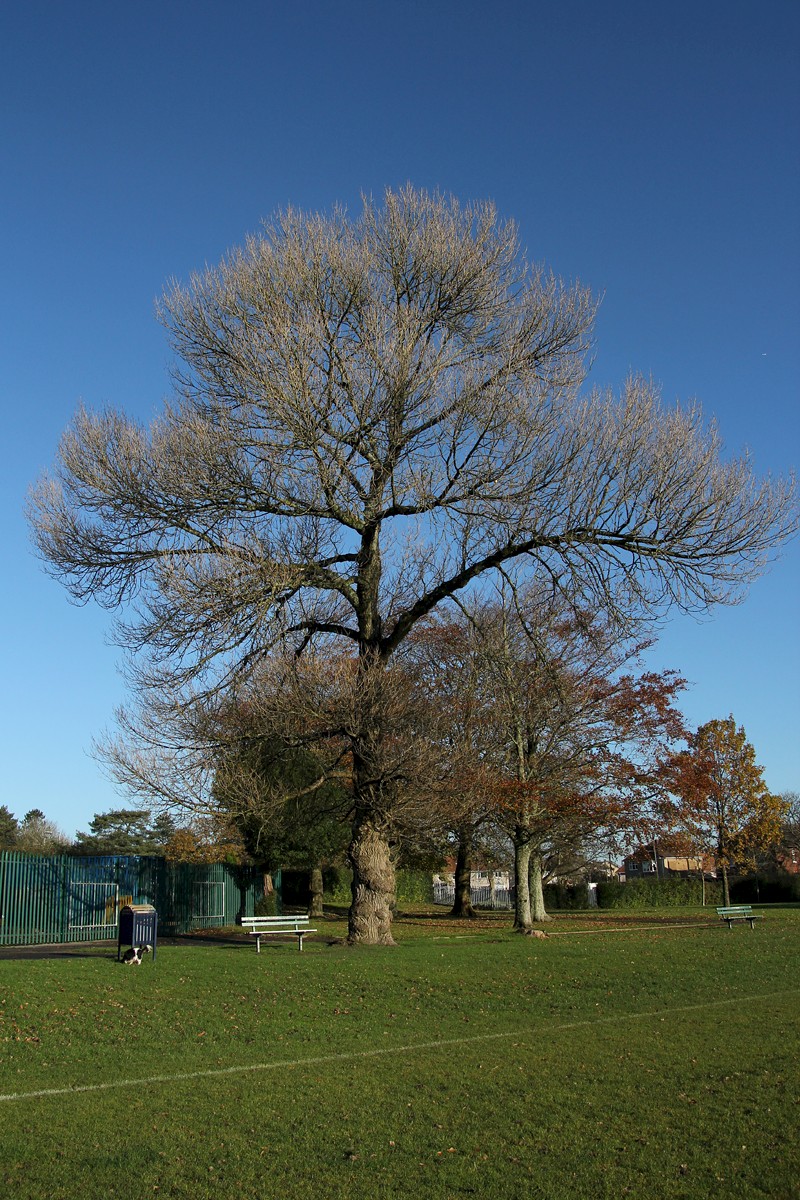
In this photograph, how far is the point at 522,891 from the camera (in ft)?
90.2

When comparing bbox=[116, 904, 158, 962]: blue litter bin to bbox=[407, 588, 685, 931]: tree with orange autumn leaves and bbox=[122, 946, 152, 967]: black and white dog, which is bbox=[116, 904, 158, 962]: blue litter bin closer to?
bbox=[122, 946, 152, 967]: black and white dog

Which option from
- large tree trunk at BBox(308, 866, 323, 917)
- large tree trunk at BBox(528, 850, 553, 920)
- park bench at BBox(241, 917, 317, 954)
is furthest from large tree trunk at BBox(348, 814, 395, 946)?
large tree trunk at BBox(308, 866, 323, 917)

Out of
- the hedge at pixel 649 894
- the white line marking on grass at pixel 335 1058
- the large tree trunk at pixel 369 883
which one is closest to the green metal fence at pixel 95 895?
the large tree trunk at pixel 369 883

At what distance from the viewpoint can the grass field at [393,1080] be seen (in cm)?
569

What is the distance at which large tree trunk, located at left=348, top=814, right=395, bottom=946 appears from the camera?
2073cm

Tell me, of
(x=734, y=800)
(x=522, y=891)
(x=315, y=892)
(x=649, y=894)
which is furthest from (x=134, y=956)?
(x=649, y=894)

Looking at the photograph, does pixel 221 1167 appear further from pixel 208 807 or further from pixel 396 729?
pixel 208 807

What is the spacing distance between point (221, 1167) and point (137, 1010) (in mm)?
6121

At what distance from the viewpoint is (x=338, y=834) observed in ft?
119

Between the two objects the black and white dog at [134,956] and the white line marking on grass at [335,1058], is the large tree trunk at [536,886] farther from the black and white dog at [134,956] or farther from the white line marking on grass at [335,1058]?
the white line marking on grass at [335,1058]

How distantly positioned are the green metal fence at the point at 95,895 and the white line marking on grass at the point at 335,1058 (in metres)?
15.9

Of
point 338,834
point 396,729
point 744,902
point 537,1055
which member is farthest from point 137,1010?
point 744,902

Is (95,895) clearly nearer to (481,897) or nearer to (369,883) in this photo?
(369,883)

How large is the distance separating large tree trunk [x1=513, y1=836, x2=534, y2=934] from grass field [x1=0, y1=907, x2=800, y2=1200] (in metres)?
10.4
